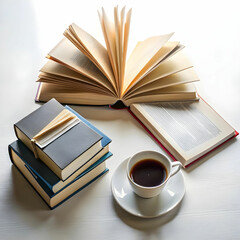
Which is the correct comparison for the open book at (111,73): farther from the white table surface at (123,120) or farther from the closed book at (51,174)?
the closed book at (51,174)

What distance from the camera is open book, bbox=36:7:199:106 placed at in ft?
3.68

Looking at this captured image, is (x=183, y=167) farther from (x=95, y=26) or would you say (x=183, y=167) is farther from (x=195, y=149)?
(x=95, y=26)

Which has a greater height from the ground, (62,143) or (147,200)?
(62,143)

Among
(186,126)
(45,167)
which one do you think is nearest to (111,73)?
(186,126)

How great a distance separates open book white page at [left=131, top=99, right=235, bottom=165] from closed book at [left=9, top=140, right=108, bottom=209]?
0.20 m

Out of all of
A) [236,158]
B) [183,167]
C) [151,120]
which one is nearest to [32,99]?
[151,120]

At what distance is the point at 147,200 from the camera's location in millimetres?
923

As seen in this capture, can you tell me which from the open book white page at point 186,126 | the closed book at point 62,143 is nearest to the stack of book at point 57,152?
the closed book at point 62,143

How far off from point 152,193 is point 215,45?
0.73 metres

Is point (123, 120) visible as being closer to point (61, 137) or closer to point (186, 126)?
point (186, 126)

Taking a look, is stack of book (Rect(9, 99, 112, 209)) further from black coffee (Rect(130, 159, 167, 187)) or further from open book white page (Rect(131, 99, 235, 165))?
open book white page (Rect(131, 99, 235, 165))

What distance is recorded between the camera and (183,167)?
39.8 inches

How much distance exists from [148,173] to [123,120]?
26 cm

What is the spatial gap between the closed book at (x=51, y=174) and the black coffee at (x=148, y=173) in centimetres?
9
